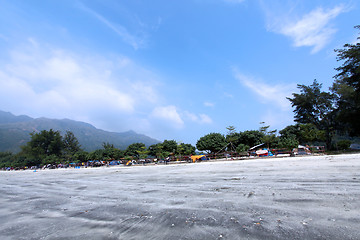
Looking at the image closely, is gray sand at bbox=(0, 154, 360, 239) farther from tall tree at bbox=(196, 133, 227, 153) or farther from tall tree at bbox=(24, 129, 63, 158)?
tall tree at bbox=(24, 129, 63, 158)

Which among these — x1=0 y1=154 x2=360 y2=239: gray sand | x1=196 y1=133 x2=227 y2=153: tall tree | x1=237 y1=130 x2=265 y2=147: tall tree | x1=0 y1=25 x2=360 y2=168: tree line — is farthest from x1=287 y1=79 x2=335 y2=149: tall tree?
x1=0 y1=154 x2=360 y2=239: gray sand

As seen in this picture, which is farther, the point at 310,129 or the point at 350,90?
the point at 310,129

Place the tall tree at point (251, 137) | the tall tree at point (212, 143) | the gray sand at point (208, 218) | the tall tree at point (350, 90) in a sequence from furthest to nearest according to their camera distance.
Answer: the tall tree at point (212, 143)
the tall tree at point (251, 137)
the tall tree at point (350, 90)
the gray sand at point (208, 218)

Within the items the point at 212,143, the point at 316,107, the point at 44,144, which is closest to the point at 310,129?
the point at 316,107

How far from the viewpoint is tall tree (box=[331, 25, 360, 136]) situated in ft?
77.3

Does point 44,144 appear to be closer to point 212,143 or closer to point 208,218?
point 212,143

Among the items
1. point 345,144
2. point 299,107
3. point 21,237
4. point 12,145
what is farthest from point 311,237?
point 12,145

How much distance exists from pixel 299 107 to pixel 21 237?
47.4 m

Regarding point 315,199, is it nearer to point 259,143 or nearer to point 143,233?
point 143,233

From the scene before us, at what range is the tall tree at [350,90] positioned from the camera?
77.3 ft

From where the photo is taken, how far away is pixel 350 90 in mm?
31422

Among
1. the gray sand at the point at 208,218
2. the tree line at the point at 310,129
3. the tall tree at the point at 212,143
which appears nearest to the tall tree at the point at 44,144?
the tree line at the point at 310,129

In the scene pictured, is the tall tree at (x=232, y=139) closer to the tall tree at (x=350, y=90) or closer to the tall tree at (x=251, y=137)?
the tall tree at (x=251, y=137)

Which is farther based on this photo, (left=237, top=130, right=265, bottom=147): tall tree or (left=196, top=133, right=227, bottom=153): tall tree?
(left=196, top=133, right=227, bottom=153): tall tree
